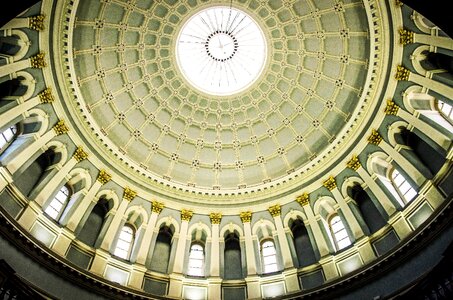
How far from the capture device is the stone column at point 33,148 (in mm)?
20359

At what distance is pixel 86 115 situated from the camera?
25.2 meters

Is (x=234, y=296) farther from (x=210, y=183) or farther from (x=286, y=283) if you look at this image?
(x=210, y=183)

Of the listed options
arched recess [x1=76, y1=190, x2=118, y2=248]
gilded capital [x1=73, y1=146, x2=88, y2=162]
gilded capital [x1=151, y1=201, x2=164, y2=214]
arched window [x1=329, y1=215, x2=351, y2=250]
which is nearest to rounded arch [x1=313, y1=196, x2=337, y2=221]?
arched window [x1=329, y1=215, x2=351, y2=250]

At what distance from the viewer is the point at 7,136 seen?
2145cm

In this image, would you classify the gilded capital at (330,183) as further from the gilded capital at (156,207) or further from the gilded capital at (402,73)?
the gilded capital at (156,207)

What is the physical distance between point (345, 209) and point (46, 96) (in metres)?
19.0

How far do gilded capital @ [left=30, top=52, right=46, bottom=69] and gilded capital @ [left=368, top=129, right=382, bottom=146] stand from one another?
770 inches

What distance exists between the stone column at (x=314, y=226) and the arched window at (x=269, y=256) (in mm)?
3012

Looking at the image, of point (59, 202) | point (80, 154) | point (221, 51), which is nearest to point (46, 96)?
point (80, 154)

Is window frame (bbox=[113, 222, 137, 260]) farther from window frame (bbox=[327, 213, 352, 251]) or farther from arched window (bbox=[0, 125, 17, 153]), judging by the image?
window frame (bbox=[327, 213, 352, 251])

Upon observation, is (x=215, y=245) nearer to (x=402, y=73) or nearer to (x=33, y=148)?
(x=33, y=148)

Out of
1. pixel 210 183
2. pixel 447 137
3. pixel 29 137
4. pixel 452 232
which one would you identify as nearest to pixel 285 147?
pixel 210 183

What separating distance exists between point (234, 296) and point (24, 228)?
1226 centimetres

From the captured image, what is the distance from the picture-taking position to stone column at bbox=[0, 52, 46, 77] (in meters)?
19.6
